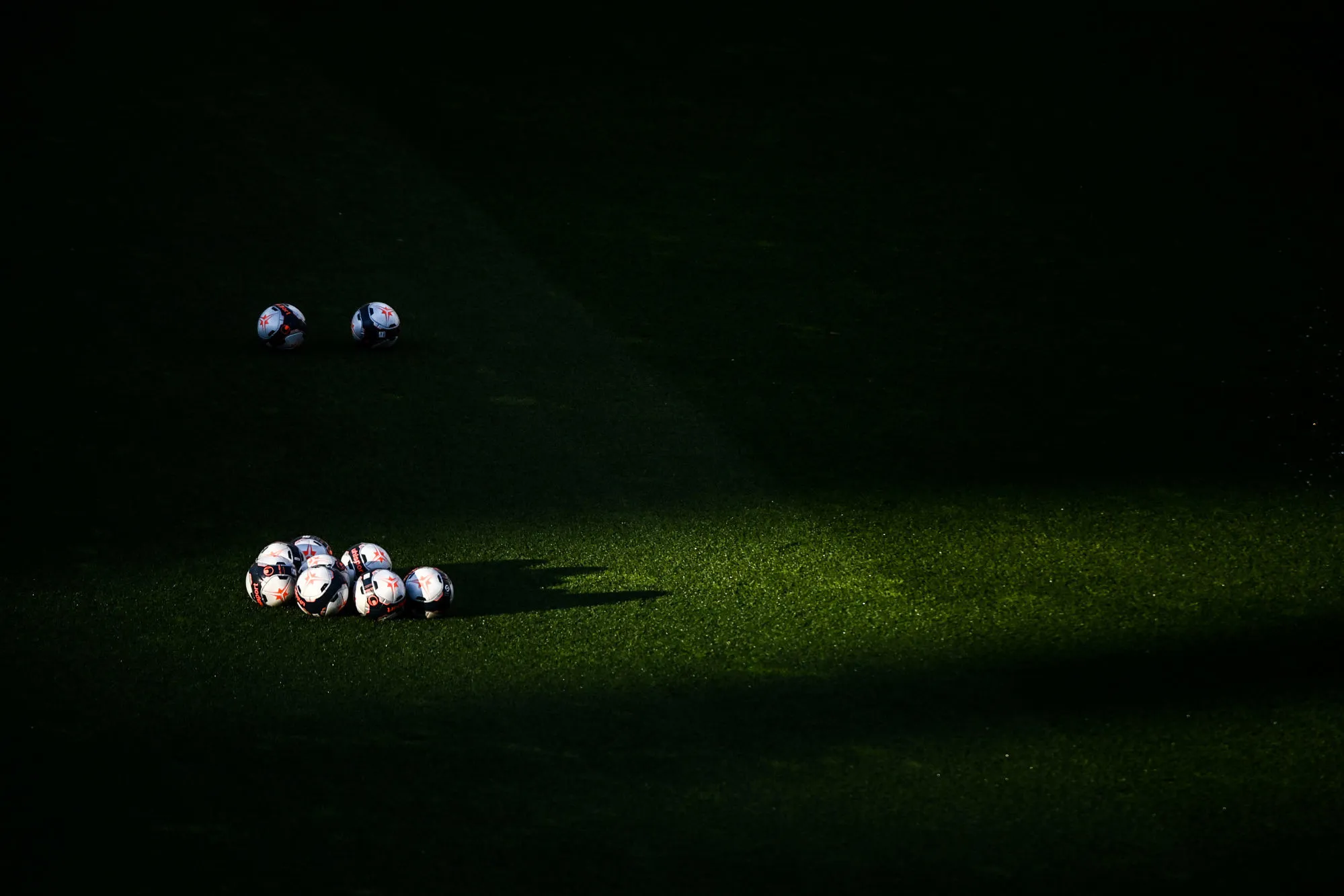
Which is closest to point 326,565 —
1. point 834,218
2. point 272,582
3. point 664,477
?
point 272,582

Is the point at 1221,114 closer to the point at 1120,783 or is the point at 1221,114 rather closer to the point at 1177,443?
the point at 1177,443

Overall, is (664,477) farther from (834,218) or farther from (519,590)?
(834,218)

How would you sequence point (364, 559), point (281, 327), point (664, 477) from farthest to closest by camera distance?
1. point (281, 327)
2. point (664, 477)
3. point (364, 559)

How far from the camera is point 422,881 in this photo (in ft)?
11.8

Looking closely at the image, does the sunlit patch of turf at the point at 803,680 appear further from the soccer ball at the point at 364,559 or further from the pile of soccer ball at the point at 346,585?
the soccer ball at the point at 364,559

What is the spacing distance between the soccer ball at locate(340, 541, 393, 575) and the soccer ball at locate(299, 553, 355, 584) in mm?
19

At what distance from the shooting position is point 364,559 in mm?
4715

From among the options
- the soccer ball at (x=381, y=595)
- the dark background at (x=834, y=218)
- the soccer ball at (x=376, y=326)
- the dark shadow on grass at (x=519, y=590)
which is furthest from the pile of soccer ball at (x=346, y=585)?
the soccer ball at (x=376, y=326)

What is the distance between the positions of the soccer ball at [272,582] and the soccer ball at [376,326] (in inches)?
74.4

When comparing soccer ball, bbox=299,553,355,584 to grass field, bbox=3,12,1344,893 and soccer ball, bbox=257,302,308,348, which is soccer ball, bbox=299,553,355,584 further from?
soccer ball, bbox=257,302,308,348

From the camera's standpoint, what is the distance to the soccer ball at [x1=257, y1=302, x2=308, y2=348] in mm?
6340

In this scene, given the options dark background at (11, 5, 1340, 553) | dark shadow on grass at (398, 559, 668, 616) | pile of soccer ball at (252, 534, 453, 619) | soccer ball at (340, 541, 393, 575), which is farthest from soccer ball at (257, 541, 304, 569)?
dark background at (11, 5, 1340, 553)

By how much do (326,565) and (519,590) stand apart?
61 cm

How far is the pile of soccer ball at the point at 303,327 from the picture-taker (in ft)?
20.8
